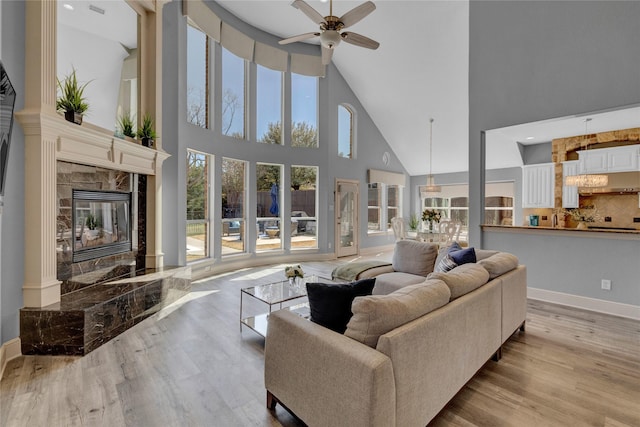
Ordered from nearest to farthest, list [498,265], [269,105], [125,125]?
[498,265] → [125,125] → [269,105]

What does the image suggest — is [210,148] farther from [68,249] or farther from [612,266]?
[612,266]

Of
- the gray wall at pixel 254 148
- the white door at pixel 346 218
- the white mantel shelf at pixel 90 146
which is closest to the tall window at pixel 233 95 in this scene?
the gray wall at pixel 254 148

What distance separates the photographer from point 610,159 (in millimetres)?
5965

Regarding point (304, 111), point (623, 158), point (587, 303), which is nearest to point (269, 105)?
point (304, 111)

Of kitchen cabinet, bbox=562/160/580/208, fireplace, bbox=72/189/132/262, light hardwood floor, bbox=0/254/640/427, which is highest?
kitchen cabinet, bbox=562/160/580/208

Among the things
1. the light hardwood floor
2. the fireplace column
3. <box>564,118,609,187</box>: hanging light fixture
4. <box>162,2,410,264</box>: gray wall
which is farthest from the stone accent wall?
the fireplace column

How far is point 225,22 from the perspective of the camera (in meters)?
5.87

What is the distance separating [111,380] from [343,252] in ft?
19.8

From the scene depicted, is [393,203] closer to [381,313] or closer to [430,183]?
[430,183]

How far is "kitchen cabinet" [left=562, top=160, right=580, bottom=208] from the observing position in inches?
256

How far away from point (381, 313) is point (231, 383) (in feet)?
4.66

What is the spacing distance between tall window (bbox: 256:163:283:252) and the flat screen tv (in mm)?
4438

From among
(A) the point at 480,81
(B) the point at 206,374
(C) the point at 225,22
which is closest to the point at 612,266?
(A) the point at 480,81

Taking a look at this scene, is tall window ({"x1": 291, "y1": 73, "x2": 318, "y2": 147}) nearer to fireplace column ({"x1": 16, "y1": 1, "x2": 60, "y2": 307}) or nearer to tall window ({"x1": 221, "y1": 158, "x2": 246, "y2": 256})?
tall window ({"x1": 221, "y1": 158, "x2": 246, "y2": 256})
